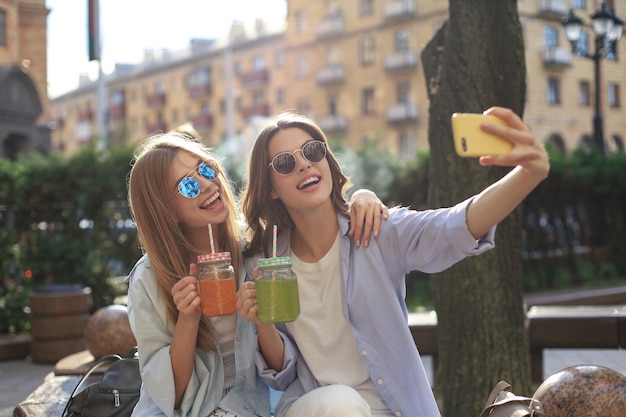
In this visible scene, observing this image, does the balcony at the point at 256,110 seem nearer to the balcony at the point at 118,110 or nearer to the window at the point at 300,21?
the window at the point at 300,21

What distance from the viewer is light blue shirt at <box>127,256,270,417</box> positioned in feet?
9.72

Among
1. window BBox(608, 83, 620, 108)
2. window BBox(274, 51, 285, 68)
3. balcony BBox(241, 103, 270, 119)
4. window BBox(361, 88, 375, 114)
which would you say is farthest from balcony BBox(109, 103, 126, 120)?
window BBox(608, 83, 620, 108)

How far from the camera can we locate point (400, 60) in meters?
45.4

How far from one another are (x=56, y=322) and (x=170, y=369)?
6.22 meters

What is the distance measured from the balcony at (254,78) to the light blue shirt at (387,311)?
56.3 metres

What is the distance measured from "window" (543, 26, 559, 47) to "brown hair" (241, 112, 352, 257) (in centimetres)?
4234

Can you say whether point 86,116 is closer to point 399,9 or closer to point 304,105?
point 304,105

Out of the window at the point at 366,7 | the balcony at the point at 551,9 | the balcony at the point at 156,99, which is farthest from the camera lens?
the balcony at the point at 156,99

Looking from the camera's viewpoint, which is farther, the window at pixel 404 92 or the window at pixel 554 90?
the window at pixel 404 92

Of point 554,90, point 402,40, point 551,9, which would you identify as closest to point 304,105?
point 402,40

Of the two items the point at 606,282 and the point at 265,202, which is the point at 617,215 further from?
the point at 265,202

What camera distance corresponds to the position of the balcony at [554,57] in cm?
4219

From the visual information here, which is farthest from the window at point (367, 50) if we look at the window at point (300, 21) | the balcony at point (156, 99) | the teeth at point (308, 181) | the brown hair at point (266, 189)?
the teeth at point (308, 181)

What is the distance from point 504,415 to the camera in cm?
273
